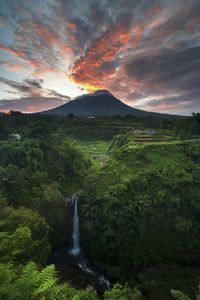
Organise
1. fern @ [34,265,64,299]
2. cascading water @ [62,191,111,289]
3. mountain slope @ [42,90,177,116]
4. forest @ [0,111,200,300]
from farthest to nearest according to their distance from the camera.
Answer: mountain slope @ [42,90,177,116], cascading water @ [62,191,111,289], forest @ [0,111,200,300], fern @ [34,265,64,299]

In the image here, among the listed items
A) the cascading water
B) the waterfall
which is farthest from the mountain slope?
the waterfall

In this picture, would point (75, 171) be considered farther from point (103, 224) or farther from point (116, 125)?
point (116, 125)

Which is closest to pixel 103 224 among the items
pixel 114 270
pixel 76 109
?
pixel 114 270

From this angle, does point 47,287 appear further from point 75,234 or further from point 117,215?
point 75,234

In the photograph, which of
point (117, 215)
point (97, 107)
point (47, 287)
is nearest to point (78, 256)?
point (117, 215)

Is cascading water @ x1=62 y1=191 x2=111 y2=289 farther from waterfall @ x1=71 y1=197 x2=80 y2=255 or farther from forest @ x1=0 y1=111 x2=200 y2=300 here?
forest @ x1=0 y1=111 x2=200 y2=300

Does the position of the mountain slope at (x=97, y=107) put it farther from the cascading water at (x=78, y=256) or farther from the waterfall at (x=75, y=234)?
the waterfall at (x=75, y=234)

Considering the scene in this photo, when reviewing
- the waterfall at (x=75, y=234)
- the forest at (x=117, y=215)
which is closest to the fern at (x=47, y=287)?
the forest at (x=117, y=215)

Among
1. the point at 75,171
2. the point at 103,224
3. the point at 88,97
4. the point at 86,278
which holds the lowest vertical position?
the point at 86,278
